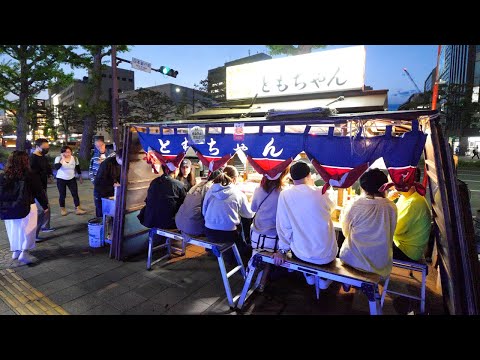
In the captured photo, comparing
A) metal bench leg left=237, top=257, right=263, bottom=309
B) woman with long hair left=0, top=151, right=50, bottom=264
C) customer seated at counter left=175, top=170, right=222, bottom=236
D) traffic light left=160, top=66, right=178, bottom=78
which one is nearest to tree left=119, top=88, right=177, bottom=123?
traffic light left=160, top=66, right=178, bottom=78

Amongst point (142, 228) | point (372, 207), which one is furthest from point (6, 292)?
point (372, 207)

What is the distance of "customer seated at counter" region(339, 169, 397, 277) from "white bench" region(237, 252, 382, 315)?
0.15 m

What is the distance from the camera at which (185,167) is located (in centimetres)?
598

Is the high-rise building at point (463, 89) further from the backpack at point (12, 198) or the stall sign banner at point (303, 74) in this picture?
the backpack at point (12, 198)

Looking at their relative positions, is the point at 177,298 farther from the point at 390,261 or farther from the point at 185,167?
the point at 390,261

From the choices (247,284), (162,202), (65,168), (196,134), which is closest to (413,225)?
(247,284)

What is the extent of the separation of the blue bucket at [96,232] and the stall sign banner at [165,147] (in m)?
2.11

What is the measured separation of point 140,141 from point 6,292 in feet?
11.8

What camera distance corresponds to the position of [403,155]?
3406mm

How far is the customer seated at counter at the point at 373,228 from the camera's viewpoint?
3.39m

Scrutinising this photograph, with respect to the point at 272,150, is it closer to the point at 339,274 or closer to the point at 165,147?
the point at 339,274

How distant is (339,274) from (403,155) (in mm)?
1745

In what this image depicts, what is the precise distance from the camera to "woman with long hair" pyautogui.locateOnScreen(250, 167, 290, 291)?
166 inches

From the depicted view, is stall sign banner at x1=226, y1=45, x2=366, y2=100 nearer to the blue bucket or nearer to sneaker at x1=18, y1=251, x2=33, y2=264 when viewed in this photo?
the blue bucket
